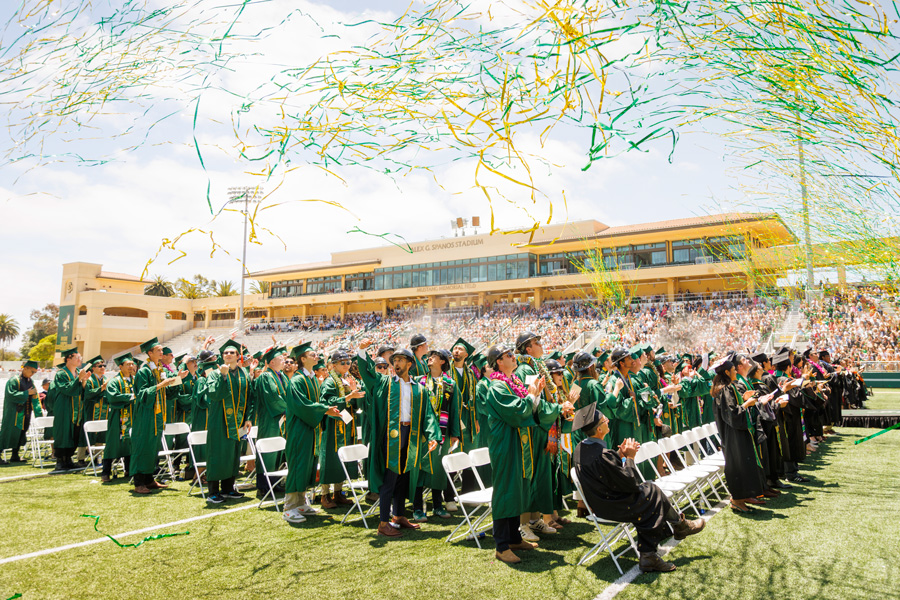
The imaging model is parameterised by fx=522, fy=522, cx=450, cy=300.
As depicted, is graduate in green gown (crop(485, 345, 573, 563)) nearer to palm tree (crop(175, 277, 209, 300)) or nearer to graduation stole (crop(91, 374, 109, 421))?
graduation stole (crop(91, 374, 109, 421))

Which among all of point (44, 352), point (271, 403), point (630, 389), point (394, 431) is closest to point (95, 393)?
point (271, 403)

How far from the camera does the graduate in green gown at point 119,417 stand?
8.36m

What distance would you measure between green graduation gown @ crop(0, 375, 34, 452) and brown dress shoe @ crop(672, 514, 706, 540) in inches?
481

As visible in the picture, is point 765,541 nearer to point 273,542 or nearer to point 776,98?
point 776,98

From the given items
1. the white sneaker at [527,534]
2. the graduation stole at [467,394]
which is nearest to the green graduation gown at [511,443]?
the white sneaker at [527,534]

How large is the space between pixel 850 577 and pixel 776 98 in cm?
380

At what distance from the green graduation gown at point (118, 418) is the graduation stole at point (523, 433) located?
21.6 ft

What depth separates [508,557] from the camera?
15.1 ft

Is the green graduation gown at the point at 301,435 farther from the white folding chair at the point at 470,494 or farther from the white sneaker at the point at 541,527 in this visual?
the white sneaker at the point at 541,527

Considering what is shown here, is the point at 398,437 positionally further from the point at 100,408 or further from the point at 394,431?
the point at 100,408

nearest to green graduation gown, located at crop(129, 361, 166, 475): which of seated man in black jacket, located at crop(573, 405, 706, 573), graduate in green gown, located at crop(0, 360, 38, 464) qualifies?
graduate in green gown, located at crop(0, 360, 38, 464)

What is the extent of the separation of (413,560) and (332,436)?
2390 mm

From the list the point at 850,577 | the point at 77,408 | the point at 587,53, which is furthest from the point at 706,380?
the point at 77,408

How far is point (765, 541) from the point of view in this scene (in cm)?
505
